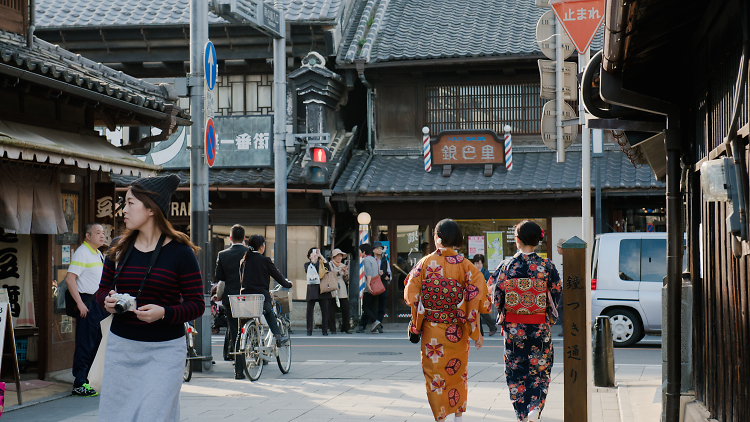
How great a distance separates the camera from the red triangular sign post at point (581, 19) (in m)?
8.13

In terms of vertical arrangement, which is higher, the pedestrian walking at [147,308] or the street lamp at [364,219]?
the street lamp at [364,219]

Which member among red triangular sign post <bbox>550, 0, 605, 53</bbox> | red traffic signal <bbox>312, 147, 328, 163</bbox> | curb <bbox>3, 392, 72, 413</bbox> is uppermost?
red triangular sign post <bbox>550, 0, 605, 53</bbox>

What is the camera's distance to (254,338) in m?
10.6

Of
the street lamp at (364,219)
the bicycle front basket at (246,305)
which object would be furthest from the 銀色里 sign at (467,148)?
the bicycle front basket at (246,305)

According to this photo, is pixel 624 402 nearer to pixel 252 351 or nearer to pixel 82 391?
pixel 252 351

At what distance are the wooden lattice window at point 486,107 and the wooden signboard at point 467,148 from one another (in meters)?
0.67

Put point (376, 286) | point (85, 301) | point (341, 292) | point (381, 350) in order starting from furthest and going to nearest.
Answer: point (341, 292), point (376, 286), point (381, 350), point (85, 301)

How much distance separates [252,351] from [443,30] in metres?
→ 14.0

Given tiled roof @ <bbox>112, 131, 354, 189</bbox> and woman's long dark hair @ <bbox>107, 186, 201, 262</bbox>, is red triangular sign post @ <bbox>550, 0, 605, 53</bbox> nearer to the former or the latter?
woman's long dark hair @ <bbox>107, 186, 201, 262</bbox>

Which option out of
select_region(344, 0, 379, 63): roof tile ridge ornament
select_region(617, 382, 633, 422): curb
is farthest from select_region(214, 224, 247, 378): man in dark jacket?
select_region(344, 0, 379, 63): roof tile ridge ornament

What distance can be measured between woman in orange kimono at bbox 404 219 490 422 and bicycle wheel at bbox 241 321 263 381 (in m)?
3.73

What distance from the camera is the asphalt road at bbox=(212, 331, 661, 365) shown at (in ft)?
43.5

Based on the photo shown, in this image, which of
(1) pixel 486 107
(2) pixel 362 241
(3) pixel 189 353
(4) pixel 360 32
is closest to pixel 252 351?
(3) pixel 189 353

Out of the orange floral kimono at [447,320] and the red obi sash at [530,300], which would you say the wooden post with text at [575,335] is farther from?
the orange floral kimono at [447,320]
